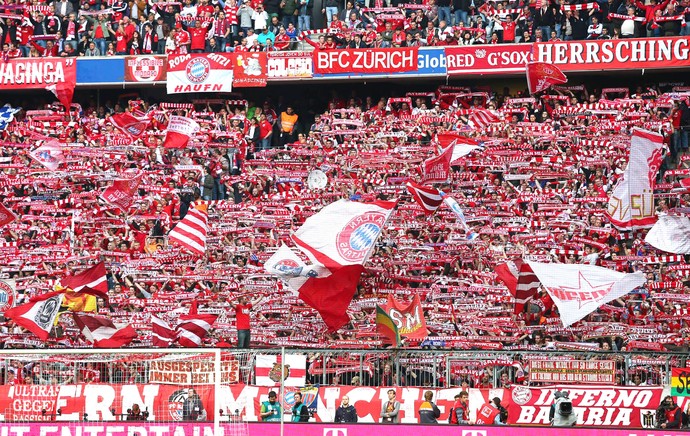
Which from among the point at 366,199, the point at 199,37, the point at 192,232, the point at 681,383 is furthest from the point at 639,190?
the point at 199,37

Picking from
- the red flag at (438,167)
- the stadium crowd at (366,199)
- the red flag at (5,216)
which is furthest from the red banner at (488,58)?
the red flag at (5,216)

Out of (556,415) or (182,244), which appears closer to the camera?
(556,415)

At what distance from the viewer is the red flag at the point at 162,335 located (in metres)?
28.5

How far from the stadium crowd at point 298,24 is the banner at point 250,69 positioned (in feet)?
1.73

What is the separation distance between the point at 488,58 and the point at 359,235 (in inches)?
425

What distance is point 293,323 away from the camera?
3052 cm

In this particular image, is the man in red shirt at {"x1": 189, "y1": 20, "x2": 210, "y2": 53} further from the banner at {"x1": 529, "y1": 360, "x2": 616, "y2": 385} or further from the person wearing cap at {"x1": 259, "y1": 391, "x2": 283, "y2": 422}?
the banner at {"x1": 529, "y1": 360, "x2": 616, "y2": 385}

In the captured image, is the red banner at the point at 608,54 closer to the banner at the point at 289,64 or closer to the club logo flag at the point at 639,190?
the banner at the point at 289,64

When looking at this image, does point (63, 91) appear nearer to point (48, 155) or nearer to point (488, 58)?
point (48, 155)

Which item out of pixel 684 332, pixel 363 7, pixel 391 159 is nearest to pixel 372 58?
pixel 363 7

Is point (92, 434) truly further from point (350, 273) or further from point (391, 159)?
point (391, 159)

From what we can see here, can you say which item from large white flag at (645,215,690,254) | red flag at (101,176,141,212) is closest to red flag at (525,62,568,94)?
large white flag at (645,215,690,254)

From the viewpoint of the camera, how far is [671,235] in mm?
29547

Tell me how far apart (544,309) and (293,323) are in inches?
203
